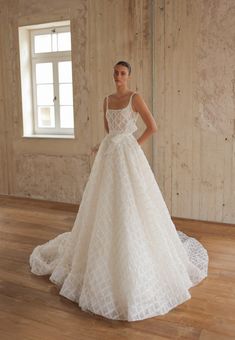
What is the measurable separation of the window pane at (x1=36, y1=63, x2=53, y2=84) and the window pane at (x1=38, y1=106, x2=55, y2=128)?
0.38m

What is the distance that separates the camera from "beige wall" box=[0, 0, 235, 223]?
153 inches

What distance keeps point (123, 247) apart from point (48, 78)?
3.54 metres

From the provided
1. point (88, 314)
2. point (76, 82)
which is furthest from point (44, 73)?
point (88, 314)

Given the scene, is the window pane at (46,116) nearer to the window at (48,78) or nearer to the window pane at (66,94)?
the window at (48,78)

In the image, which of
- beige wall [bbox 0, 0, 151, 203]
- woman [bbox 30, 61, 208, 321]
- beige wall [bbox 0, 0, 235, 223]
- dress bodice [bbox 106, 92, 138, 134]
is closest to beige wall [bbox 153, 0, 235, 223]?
beige wall [bbox 0, 0, 235, 223]

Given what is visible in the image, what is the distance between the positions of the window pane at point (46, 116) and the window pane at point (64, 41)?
825 millimetres

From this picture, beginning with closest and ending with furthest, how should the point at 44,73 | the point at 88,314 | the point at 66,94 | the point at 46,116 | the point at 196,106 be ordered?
the point at 88,314, the point at 196,106, the point at 66,94, the point at 44,73, the point at 46,116

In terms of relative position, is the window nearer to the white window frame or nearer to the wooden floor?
the white window frame

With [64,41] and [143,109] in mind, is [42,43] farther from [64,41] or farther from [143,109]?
[143,109]

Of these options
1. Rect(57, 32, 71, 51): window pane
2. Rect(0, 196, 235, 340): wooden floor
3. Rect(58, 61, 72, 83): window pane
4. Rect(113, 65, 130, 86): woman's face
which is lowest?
Rect(0, 196, 235, 340): wooden floor

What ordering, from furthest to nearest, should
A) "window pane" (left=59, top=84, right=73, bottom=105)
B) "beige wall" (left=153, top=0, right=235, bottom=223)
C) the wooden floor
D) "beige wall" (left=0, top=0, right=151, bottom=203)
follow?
"window pane" (left=59, top=84, right=73, bottom=105) < "beige wall" (left=0, top=0, right=151, bottom=203) < "beige wall" (left=153, top=0, right=235, bottom=223) < the wooden floor

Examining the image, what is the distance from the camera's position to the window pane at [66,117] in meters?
Answer: 5.12

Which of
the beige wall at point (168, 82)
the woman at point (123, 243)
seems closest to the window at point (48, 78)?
the beige wall at point (168, 82)

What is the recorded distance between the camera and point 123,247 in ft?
7.48
